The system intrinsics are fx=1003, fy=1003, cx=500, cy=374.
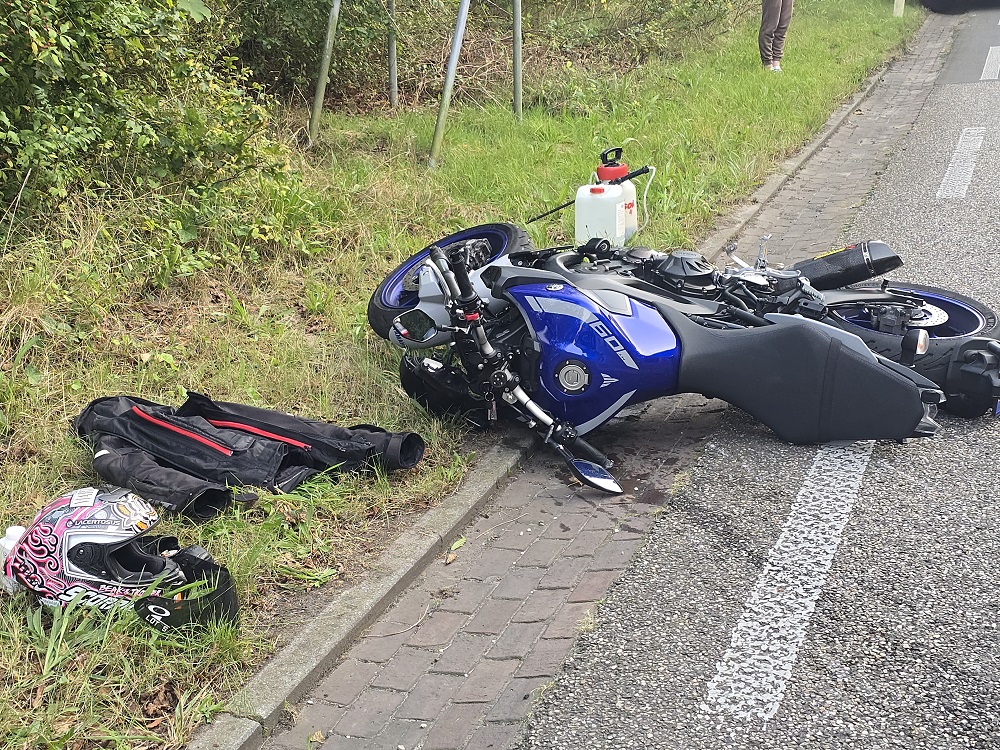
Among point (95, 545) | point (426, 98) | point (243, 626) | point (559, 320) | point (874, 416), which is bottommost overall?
point (243, 626)

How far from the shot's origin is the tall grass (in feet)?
11.2

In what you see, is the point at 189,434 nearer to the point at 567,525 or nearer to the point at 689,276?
the point at 567,525

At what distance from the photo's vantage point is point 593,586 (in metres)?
3.91

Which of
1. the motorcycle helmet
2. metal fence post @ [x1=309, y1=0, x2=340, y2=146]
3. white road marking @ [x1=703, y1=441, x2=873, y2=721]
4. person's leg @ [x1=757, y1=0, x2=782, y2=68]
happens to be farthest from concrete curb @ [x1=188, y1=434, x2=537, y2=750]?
person's leg @ [x1=757, y1=0, x2=782, y2=68]

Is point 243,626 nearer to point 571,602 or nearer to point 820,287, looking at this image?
point 571,602

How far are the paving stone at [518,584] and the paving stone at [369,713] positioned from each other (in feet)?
2.18

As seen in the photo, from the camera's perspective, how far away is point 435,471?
479 centimetres

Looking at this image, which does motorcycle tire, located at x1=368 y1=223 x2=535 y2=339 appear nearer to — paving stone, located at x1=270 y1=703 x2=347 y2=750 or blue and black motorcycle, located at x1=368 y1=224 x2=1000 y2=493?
blue and black motorcycle, located at x1=368 y1=224 x2=1000 y2=493

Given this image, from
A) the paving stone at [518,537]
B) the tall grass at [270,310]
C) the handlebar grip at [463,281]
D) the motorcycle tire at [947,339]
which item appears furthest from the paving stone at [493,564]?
the motorcycle tire at [947,339]

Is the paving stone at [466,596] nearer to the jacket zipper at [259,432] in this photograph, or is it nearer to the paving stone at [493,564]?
the paving stone at [493,564]

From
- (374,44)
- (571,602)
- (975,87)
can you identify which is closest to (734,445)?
(571,602)

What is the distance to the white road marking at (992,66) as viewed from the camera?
13.5m

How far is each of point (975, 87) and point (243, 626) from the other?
1248cm

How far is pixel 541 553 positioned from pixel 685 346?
1.20 metres
